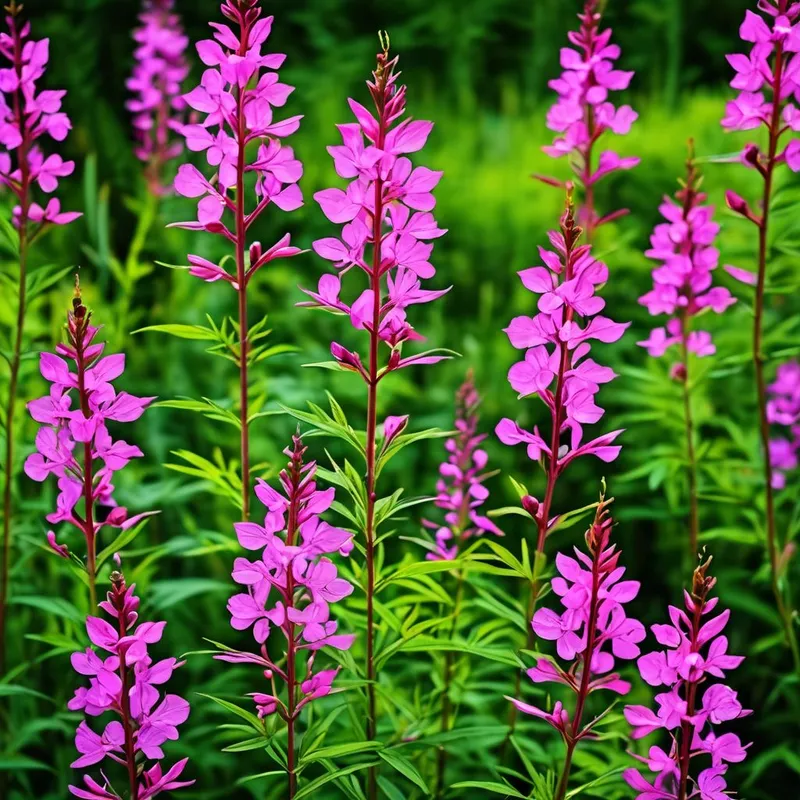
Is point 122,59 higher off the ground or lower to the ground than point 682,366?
higher

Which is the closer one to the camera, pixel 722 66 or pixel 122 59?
pixel 122 59

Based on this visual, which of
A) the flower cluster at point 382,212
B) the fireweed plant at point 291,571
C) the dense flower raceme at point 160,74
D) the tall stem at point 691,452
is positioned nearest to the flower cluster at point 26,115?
the flower cluster at point 382,212

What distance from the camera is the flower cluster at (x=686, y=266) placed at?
7.18ft

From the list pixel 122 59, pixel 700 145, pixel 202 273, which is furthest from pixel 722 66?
pixel 202 273

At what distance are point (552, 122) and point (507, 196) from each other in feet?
8.41

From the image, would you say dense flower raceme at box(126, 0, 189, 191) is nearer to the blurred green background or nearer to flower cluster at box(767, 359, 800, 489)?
the blurred green background

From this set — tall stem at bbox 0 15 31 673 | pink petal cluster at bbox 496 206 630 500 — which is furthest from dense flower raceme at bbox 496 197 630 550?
tall stem at bbox 0 15 31 673

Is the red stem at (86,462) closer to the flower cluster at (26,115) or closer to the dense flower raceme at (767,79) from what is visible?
the flower cluster at (26,115)

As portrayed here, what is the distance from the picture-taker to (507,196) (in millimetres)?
4758

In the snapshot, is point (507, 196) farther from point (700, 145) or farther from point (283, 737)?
point (283, 737)

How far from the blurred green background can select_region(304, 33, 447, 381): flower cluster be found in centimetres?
68

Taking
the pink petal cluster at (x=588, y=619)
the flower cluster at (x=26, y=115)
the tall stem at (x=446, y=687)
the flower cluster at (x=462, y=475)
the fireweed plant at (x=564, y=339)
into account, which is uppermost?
the flower cluster at (x=26, y=115)

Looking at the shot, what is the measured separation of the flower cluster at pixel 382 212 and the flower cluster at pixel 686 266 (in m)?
0.83

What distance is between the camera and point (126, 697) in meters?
1.41
